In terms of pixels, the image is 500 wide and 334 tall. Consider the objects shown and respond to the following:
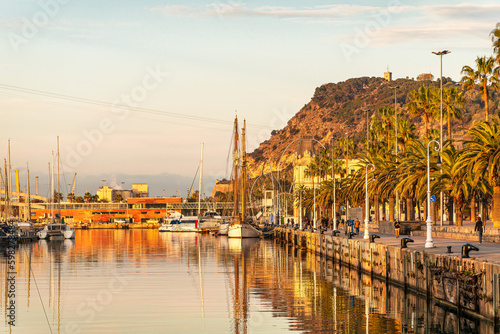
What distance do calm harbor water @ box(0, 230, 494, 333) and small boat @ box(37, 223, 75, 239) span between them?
61670mm

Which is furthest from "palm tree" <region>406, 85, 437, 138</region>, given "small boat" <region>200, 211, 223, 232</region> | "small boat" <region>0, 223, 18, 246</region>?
"small boat" <region>200, 211, 223, 232</region>

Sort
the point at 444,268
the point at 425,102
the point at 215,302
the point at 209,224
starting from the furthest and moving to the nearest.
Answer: the point at 209,224, the point at 425,102, the point at 215,302, the point at 444,268

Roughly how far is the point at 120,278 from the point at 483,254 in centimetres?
2431

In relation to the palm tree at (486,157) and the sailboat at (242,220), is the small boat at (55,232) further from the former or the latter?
the palm tree at (486,157)

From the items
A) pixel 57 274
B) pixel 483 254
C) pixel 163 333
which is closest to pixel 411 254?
pixel 483 254

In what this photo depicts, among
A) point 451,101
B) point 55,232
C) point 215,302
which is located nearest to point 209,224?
point 55,232

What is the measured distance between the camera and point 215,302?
1387 inches

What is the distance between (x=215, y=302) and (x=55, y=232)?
3560 inches

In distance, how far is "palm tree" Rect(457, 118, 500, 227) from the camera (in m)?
50.2

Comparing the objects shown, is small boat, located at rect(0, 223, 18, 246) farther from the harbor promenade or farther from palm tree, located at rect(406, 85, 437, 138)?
palm tree, located at rect(406, 85, 437, 138)

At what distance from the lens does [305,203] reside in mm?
163125

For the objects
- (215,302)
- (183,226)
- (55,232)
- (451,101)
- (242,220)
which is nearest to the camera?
(215,302)

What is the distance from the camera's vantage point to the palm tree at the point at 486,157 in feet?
165

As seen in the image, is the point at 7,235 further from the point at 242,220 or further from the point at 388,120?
the point at 388,120
